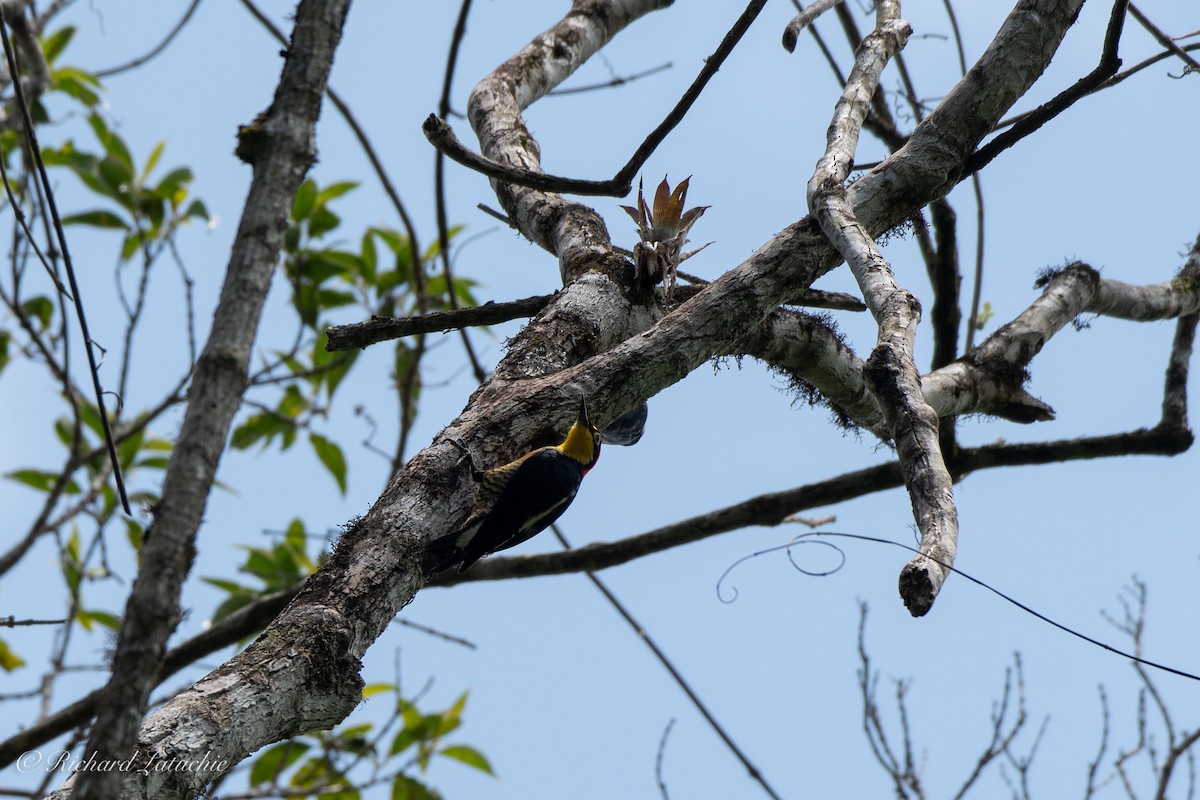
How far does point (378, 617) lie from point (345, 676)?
155 millimetres

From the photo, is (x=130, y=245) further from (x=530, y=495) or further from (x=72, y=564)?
(x=530, y=495)

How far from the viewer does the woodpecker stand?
2445 millimetres

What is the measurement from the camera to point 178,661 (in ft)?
13.8

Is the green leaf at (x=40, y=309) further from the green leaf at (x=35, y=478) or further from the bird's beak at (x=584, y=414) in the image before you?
the bird's beak at (x=584, y=414)

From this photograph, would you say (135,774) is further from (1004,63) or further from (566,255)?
(1004,63)

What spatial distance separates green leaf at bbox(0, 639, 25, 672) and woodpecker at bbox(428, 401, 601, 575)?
3.60 metres

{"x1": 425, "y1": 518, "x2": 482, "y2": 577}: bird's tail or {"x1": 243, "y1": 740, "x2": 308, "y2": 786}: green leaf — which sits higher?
{"x1": 243, "y1": 740, "x2": 308, "y2": 786}: green leaf

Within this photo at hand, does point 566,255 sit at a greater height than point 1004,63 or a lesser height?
lesser

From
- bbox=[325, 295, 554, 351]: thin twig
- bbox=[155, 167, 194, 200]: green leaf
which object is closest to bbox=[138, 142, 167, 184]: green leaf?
bbox=[155, 167, 194, 200]: green leaf

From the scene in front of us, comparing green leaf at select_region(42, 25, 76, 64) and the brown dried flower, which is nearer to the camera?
the brown dried flower

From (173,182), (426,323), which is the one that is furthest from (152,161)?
(426,323)

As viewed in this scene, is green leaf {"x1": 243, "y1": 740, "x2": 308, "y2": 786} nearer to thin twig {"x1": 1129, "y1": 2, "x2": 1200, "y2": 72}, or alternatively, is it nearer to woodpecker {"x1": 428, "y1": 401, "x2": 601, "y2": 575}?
woodpecker {"x1": 428, "y1": 401, "x2": 601, "y2": 575}

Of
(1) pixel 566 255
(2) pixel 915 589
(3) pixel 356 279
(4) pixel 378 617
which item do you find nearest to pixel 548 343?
(1) pixel 566 255

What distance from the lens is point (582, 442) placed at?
2957 millimetres
